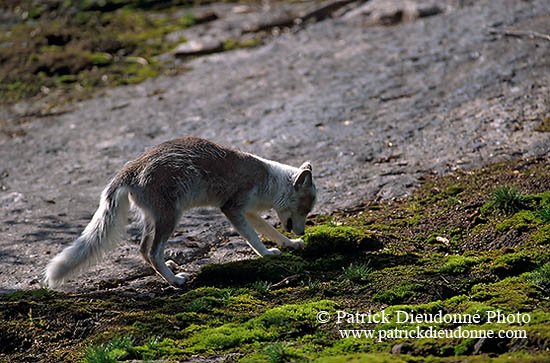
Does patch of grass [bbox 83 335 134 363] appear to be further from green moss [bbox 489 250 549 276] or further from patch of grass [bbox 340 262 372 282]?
green moss [bbox 489 250 549 276]

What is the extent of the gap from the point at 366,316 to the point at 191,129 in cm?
694

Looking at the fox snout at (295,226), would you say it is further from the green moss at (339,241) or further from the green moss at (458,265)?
the green moss at (458,265)

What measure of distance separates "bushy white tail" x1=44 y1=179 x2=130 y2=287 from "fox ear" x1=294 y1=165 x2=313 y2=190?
195 centimetres

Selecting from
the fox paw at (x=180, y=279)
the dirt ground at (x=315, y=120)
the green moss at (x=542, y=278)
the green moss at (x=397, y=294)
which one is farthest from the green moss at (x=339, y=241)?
the green moss at (x=542, y=278)

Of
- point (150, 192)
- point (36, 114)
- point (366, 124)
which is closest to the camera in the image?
point (150, 192)

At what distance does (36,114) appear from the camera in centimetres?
1262

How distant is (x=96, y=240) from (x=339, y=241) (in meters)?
2.48

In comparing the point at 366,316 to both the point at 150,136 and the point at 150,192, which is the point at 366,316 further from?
the point at 150,136

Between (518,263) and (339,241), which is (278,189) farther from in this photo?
(518,263)

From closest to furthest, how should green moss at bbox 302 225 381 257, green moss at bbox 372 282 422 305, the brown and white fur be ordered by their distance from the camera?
green moss at bbox 372 282 422 305 → the brown and white fur → green moss at bbox 302 225 381 257

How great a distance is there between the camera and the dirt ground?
8273mm

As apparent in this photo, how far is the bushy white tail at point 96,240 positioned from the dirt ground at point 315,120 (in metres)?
0.68

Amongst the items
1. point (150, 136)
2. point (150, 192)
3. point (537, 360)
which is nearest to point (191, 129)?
point (150, 136)

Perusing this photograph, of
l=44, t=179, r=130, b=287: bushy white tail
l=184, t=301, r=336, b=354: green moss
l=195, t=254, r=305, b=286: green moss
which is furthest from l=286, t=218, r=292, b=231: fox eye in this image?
l=184, t=301, r=336, b=354: green moss
